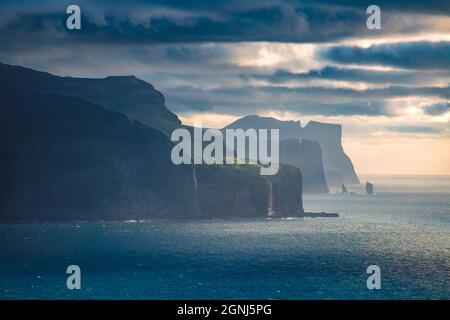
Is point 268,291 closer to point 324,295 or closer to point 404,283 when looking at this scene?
point 324,295
